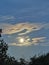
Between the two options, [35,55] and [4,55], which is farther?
[35,55]

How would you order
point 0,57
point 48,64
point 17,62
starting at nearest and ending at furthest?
point 48,64
point 0,57
point 17,62

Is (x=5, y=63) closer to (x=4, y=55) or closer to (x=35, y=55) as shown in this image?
(x=4, y=55)

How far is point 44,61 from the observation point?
128 ft

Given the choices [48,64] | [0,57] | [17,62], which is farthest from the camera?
[17,62]

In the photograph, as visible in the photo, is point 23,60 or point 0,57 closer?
point 0,57

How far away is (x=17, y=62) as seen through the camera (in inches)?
1681

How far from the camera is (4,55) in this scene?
4047cm

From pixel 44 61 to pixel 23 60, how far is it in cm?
484

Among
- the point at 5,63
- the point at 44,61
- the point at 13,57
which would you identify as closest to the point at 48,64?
the point at 44,61

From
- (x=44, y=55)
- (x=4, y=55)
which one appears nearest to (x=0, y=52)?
(x=4, y=55)

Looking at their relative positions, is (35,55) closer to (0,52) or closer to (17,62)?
(17,62)

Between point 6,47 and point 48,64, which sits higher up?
point 6,47

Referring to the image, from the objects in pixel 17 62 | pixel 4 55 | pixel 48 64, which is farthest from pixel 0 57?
pixel 48 64

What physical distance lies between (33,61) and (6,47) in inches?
154
